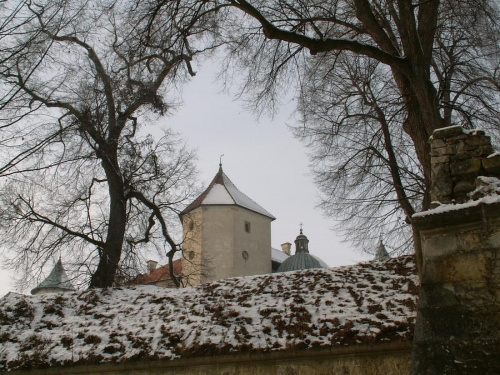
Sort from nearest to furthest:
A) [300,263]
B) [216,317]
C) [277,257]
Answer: [216,317], [300,263], [277,257]

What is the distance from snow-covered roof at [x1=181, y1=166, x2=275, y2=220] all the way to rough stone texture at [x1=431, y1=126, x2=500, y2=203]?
2588cm

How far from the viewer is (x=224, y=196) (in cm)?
3250

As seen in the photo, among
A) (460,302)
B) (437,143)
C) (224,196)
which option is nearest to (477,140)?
(437,143)

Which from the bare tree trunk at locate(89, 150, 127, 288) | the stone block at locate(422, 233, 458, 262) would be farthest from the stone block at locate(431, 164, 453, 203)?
the bare tree trunk at locate(89, 150, 127, 288)

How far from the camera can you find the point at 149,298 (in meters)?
9.09

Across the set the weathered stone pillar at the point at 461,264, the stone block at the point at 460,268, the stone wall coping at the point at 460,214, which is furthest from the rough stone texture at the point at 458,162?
the stone block at the point at 460,268

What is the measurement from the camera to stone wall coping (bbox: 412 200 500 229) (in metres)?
4.24

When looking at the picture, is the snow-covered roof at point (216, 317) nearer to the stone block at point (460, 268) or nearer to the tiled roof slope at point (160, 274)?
the stone block at point (460, 268)

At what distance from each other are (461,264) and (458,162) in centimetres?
107

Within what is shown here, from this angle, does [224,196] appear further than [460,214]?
Yes

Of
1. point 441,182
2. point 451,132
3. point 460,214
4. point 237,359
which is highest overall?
point 451,132

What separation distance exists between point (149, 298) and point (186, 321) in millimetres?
1791

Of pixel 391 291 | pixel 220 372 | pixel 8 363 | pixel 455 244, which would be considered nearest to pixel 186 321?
pixel 220 372

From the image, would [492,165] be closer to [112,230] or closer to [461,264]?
[461,264]
